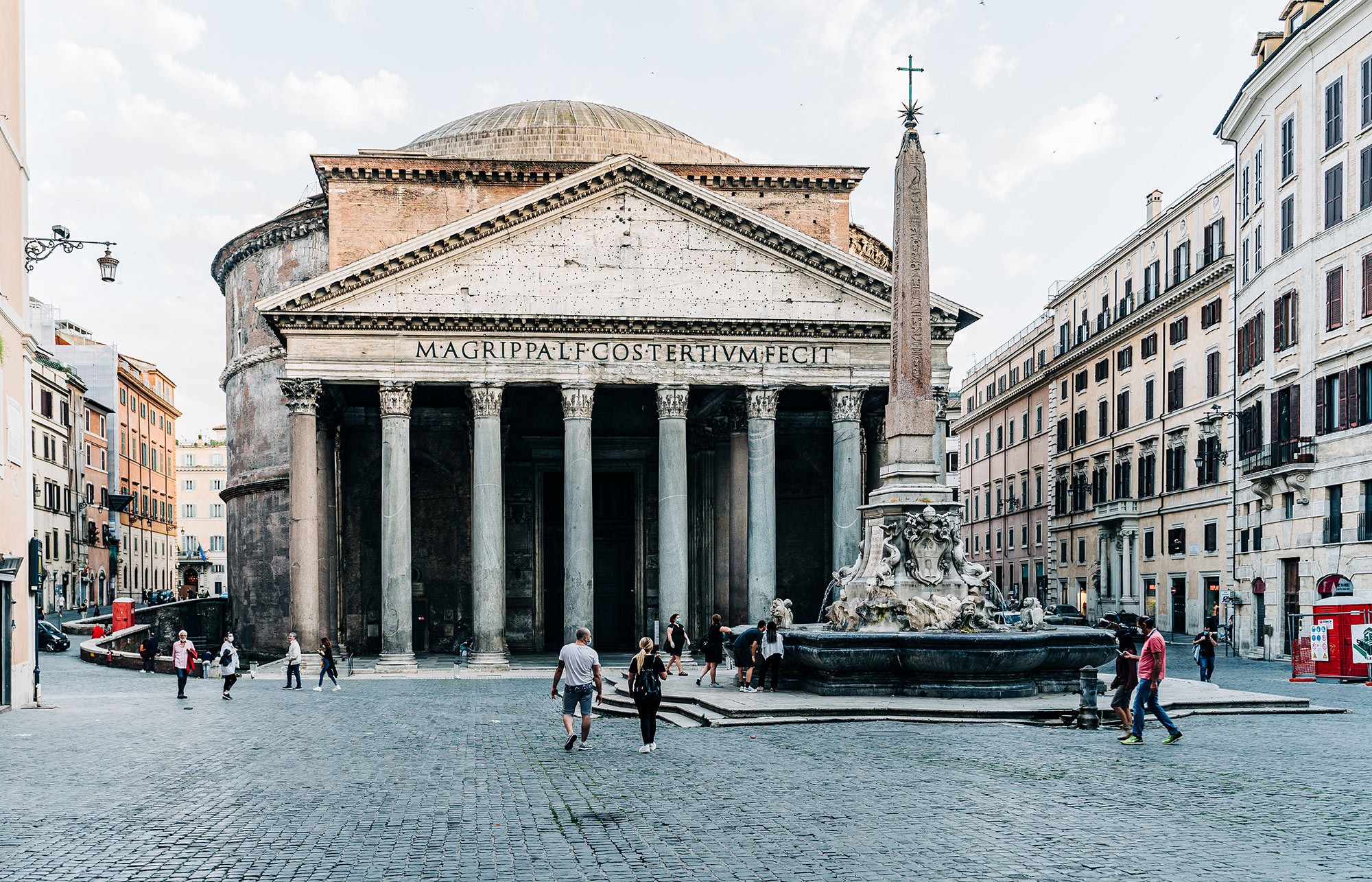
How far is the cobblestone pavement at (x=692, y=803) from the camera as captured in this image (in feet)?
28.2

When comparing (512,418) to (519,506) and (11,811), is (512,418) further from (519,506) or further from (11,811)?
(11,811)

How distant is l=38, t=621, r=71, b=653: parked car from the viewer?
146 feet

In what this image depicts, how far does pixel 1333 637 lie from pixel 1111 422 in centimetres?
2491

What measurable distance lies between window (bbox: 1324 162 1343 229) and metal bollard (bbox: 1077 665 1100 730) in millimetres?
19199

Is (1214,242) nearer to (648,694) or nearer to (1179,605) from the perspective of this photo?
(1179,605)

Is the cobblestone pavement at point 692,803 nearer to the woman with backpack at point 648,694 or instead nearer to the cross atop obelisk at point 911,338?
the woman with backpack at point 648,694

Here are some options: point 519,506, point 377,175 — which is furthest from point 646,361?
point 377,175

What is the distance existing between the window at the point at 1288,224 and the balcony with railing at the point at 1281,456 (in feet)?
16.2

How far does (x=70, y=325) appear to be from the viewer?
8312cm

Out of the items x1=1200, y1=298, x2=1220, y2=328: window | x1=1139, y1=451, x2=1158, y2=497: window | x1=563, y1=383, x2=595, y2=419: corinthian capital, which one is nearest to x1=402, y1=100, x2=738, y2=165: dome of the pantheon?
x1=563, y1=383, x2=595, y2=419: corinthian capital

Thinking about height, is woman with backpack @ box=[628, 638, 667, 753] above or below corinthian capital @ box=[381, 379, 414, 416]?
below

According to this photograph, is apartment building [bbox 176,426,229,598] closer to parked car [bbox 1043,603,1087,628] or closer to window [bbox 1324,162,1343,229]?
parked car [bbox 1043,603,1087,628]

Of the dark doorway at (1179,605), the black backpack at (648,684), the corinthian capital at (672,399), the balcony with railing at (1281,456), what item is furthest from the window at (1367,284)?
the black backpack at (648,684)

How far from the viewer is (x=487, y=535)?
109 feet
